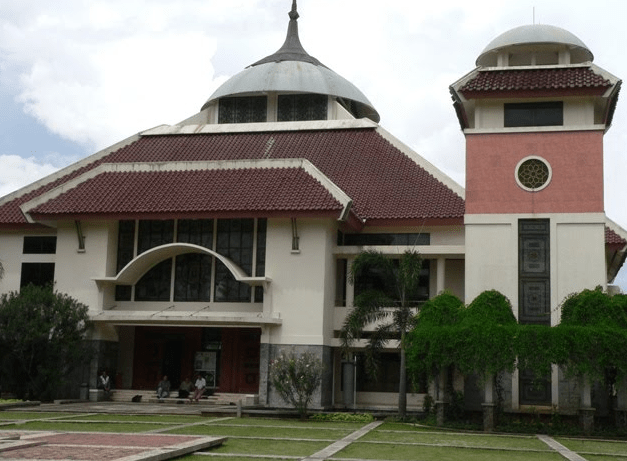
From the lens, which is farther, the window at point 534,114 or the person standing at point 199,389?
the person standing at point 199,389

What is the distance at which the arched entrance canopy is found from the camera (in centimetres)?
2777

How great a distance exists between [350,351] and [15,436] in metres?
13.9

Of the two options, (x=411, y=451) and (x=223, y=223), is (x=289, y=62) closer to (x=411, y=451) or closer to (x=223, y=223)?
(x=223, y=223)

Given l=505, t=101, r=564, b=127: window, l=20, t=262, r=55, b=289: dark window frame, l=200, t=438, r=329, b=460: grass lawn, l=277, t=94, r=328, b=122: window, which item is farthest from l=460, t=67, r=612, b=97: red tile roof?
l=20, t=262, r=55, b=289: dark window frame

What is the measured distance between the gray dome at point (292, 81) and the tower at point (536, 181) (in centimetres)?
1298

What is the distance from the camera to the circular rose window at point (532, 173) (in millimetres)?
25266

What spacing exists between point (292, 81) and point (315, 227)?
463 inches

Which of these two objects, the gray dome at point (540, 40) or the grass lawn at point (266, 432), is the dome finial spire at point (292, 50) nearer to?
the gray dome at point (540, 40)

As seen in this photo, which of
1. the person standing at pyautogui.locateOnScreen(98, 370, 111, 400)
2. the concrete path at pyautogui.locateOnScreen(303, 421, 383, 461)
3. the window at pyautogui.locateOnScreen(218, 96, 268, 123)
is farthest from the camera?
the window at pyautogui.locateOnScreen(218, 96, 268, 123)

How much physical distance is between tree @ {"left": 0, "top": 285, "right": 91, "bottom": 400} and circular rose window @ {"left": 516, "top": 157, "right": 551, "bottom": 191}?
14638 millimetres

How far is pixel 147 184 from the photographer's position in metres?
30.0

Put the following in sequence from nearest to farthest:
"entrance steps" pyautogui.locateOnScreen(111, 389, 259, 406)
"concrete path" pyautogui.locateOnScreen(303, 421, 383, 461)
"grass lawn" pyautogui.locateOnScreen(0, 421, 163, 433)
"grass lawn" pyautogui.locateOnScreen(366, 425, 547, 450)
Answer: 1. "concrete path" pyautogui.locateOnScreen(303, 421, 383, 461)
2. "grass lawn" pyautogui.locateOnScreen(366, 425, 547, 450)
3. "grass lawn" pyautogui.locateOnScreen(0, 421, 163, 433)
4. "entrance steps" pyautogui.locateOnScreen(111, 389, 259, 406)

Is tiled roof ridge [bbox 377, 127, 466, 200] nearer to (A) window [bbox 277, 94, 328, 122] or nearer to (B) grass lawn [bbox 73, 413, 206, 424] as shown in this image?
(A) window [bbox 277, 94, 328, 122]

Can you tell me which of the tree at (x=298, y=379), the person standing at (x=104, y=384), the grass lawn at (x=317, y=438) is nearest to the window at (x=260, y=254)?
the tree at (x=298, y=379)
